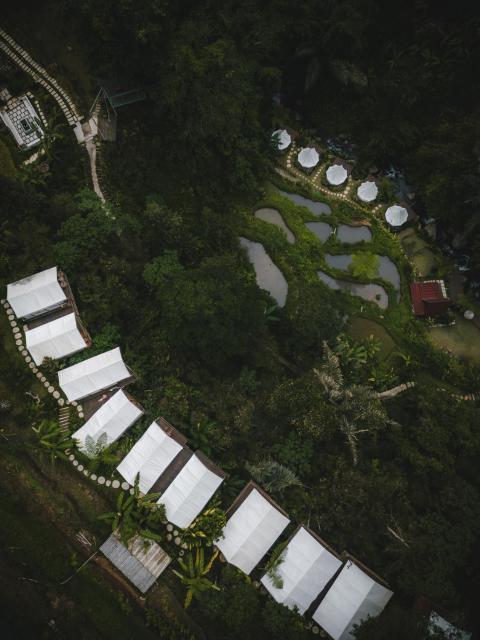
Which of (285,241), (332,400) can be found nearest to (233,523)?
(332,400)

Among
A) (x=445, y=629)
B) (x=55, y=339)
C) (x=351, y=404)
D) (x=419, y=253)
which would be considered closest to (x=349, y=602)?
(x=445, y=629)

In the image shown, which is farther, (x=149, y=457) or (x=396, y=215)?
(x=396, y=215)

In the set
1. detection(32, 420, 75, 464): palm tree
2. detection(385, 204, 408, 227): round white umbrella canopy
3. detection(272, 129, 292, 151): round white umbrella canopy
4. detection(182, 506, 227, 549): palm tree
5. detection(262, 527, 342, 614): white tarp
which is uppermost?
detection(385, 204, 408, 227): round white umbrella canopy

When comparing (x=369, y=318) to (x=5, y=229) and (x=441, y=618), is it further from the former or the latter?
(x=5, y=229)

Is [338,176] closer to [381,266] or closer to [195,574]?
[381,266]

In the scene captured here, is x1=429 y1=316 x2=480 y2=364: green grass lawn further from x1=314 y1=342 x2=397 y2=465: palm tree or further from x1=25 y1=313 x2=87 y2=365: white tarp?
x1=25 y1=313 x2=87 y2=365: white tarp

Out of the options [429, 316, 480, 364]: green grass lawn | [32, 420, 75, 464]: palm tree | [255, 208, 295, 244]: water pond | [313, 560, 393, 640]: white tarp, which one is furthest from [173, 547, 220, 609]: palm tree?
[255, 208, 295, 244]: water pond

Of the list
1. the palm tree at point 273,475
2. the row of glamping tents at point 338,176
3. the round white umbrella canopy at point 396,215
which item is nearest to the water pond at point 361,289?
the round white umbrella canopy at point 396,215
